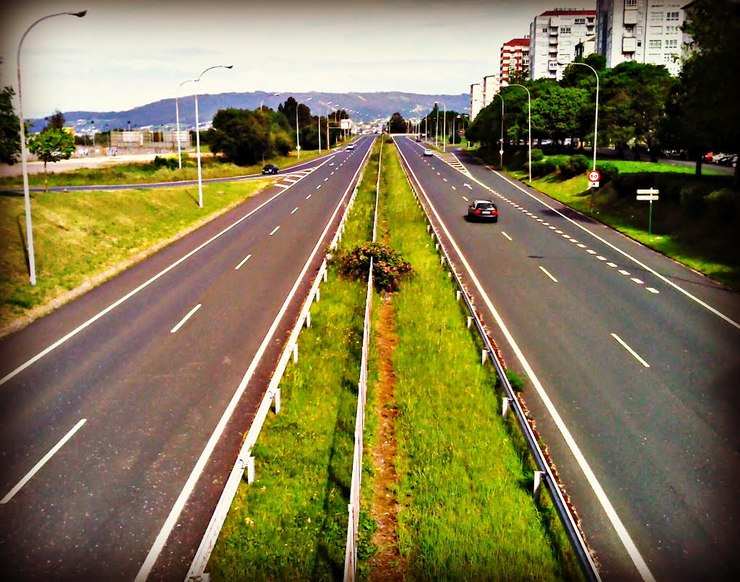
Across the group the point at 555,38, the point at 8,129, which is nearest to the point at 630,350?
the point at 8,129

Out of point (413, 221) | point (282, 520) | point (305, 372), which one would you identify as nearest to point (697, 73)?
point (413, 221)

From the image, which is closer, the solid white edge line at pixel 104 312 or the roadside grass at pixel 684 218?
the solid white edge line at pixel 104 312

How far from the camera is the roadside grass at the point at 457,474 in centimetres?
844

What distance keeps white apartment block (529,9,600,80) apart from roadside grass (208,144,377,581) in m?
182

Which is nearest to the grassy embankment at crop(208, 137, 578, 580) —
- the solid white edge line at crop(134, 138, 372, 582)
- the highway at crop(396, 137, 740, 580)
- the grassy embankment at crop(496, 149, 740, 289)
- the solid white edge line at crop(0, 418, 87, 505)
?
the solid white edge line at crop(134, 138, 372, 582)

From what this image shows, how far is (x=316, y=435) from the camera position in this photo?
12180mm

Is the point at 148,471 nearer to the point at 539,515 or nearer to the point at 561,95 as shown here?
the point at 539,515

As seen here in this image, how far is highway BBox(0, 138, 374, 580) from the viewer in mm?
9156

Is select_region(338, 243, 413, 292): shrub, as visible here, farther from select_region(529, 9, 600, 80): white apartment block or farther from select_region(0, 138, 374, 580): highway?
select_region(529, 9, 600, 80): white apartment block

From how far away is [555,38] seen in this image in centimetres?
18262

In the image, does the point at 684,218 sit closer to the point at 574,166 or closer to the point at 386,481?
the point at 574,166

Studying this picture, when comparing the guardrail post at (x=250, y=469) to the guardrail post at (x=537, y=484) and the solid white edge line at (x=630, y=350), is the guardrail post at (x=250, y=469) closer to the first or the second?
the guardrail post at (x=537, y=484)

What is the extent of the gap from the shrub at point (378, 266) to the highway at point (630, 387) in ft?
8.63

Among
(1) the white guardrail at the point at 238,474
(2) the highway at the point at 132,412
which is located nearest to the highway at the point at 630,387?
(1) the white guardrail at the point at 238,474
